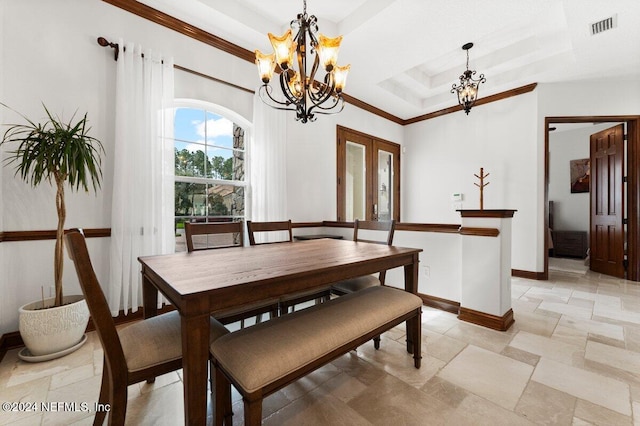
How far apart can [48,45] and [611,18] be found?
A: 517 cm

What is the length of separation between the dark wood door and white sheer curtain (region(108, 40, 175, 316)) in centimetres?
618

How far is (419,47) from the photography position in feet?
10.3

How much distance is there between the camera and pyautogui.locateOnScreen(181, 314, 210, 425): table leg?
930 mm

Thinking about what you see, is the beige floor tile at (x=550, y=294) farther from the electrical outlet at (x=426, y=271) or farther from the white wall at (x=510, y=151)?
the electrical outlet at (x=426, y=271)

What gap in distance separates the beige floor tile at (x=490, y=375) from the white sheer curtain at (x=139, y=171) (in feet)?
8.51

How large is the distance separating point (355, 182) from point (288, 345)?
3949 millimetres

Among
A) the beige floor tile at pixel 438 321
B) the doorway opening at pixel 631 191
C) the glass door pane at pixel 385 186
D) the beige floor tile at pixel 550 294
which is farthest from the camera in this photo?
the glass door pane at pixel 385 186

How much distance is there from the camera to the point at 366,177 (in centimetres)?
491

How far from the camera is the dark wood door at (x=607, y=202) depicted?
4.03 meters

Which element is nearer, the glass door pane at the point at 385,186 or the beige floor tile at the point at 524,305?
the beige floor tile at the point at 524,305

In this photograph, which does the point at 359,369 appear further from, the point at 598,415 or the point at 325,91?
the point at 325,91

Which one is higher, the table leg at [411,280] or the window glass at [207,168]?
the window glass at [207,168]

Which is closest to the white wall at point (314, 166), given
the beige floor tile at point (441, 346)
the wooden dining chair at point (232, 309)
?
A: the wooden dining chair at point (232, 309)

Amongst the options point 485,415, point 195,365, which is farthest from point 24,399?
point 485,415
